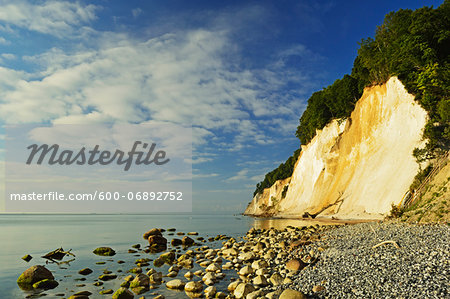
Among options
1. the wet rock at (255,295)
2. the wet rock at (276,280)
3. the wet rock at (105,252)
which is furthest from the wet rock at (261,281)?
the wet rock at (105,252)

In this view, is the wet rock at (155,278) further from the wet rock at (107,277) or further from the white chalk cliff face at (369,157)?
the white chalk cliff face at (369,157)

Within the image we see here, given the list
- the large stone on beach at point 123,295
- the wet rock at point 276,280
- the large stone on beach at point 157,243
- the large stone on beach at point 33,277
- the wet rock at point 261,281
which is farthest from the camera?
the large stone on beach at point 157,243

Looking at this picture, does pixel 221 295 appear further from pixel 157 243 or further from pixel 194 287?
pixel 157 243

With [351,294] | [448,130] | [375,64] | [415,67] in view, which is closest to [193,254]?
[351,294]

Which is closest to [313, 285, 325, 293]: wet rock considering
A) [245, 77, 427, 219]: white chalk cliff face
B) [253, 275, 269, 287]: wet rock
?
[253, 275, 269, 287]: wet rock

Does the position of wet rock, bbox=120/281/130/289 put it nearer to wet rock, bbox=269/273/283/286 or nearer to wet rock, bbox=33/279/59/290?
wet rock, bbox=33/279/59/290

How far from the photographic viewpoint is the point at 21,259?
20.9 metres

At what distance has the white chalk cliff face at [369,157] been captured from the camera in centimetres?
3027

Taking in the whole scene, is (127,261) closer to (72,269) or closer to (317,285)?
(72,269)

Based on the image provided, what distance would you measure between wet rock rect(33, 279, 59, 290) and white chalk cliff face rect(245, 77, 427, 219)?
29978mm

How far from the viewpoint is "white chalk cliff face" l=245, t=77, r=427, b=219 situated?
30.3 metres

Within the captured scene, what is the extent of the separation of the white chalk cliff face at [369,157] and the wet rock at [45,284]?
1180 inches

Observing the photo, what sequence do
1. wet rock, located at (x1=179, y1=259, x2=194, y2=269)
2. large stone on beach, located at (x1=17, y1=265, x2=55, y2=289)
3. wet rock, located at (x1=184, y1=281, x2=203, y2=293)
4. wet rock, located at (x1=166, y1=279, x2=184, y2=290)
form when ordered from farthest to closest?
wet rock, located at (x1=179, y1=259, x2=194, y2=269) → large stone on beach, located at (x1=17, y1=265, x2=55, y2=289) → wet rock, located at (x1=166, y1=279, x2=184, y2=290) → wet rock, located at (x1=184, y1=281, x2=203, y2=293)

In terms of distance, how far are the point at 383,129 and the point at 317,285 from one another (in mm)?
32999
